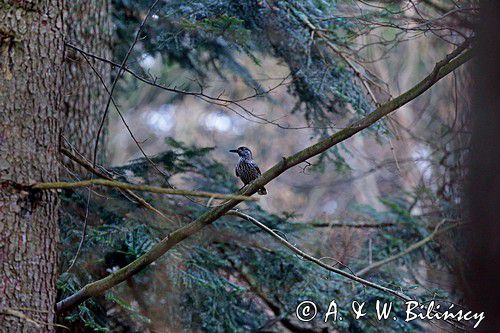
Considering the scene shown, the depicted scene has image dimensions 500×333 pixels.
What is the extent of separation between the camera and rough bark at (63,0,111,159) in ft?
20.4

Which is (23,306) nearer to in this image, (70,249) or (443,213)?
(70,249)

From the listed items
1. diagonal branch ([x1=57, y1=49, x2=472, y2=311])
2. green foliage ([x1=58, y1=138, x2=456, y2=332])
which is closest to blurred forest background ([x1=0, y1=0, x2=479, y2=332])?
green foliage ([x1=58, y1=138, x2=456, y2=332])

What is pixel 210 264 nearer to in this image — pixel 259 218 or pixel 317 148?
pixel 259 218

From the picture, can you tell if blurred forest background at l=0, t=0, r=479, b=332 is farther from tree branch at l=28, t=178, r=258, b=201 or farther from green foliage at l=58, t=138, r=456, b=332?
tree branch at l=28, t=178, r=258, b=201

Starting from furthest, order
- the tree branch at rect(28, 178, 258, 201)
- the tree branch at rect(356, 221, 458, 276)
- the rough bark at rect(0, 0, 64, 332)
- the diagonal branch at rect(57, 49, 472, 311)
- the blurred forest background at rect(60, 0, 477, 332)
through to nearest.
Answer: the tree branch at rect(356, 221, 458, 276) < the blurred forest background at rect(60, 0, 477, 332) < the rough bark at rect(0, 0, 64, 332) < the diagonal branch at rect(57, 49, 472, 311) < the tree branch at rect(28, 178, 258, 201)

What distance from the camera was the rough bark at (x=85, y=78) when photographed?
623 cm

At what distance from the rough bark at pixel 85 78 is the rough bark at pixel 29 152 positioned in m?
2.11

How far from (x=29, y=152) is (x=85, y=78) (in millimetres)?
2262

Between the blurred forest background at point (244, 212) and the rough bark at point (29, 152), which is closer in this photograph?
the rough bark at point (29, 152)

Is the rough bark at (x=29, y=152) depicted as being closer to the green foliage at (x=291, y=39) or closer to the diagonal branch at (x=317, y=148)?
the diagonal branch at (x=317, y=148)

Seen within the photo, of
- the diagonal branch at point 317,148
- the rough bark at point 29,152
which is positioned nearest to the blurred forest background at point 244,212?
the rough bark at point 29,152

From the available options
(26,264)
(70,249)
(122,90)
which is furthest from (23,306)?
(122,90)

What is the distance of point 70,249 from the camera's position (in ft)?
17.7

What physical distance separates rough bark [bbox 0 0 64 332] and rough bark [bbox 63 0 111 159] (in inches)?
83.0
